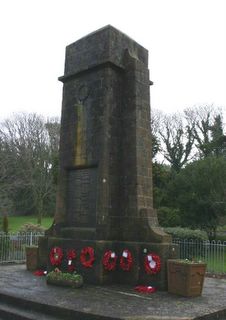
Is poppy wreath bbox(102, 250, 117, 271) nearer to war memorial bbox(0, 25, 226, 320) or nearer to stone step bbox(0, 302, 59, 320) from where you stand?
war memorial bbox(0, 25, 226, 320)

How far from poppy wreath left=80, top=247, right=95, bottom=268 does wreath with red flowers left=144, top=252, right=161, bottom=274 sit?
1356 millimetres

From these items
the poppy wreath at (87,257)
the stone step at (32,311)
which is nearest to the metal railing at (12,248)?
the poppy wreath at (87,257)

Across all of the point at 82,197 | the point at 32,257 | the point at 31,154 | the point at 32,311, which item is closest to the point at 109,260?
the point at 82,197

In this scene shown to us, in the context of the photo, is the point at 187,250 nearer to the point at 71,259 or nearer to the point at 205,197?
the point at 71,259

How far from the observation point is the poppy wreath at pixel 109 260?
9.91 meters

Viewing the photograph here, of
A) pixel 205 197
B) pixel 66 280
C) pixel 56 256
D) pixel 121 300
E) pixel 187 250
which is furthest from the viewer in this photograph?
pixel 205 197

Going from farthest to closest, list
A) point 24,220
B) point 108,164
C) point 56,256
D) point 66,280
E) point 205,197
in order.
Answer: point 24,220
point 205,197
point 56,256
point 108,164
point 66,280

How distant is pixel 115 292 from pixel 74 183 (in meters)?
3.53

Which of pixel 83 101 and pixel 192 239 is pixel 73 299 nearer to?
pixel 83 101

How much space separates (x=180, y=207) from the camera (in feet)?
89.7

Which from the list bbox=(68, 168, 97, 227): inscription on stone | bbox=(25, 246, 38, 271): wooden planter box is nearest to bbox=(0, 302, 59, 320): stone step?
bbox=(68, 168, 97, 227): inscription on stone

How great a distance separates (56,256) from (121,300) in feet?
11.3

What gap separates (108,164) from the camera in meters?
10.6

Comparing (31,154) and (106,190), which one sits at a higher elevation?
(31,154)
